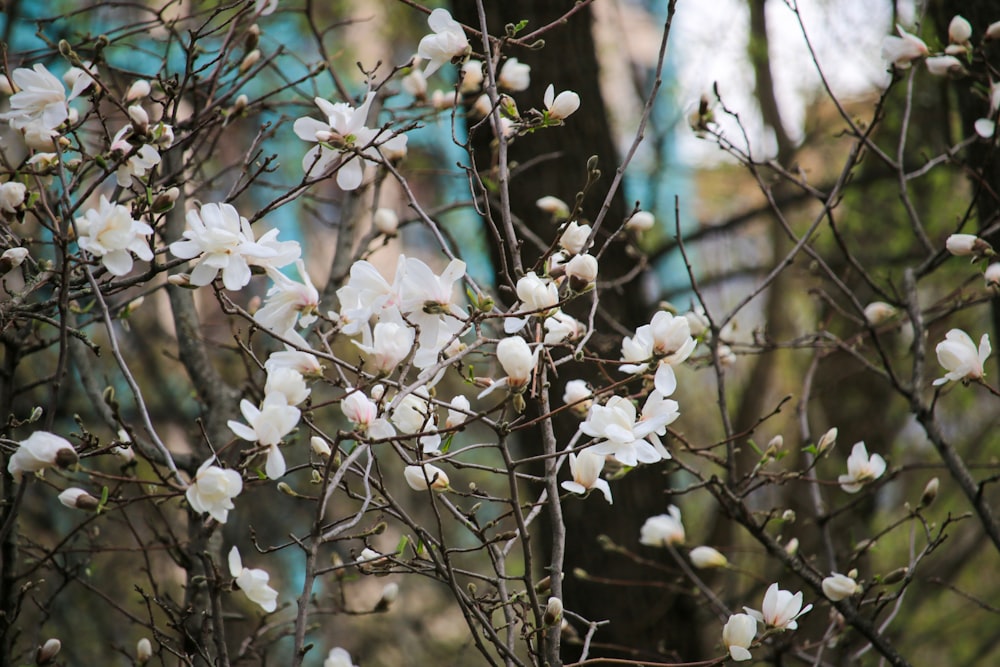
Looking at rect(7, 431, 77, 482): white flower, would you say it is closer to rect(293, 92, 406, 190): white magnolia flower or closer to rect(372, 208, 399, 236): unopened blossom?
rect(293, 92, 406, 190): white magnolia flower

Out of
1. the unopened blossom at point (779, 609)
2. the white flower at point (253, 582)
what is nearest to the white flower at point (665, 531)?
the unopened blossom at point (779, 609)

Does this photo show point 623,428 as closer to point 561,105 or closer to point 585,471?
point 585,471

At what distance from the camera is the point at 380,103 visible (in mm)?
2562

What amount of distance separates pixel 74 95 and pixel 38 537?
278cm

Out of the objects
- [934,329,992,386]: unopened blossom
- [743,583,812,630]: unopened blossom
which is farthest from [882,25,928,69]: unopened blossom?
[743,583,812,630]: unopened blossom

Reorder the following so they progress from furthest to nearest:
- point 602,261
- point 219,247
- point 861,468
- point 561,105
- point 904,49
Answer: point 602,261
point 904,49
point 861,468
point 561,105
point 219,247

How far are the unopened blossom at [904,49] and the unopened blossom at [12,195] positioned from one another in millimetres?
1806

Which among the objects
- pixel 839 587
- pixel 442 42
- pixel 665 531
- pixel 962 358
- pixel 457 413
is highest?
pixel 442 42

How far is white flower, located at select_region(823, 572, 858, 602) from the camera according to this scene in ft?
5.35

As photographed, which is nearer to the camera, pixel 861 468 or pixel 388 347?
pixel 388 347

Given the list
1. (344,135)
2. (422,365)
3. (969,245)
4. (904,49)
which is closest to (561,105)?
(344,135)

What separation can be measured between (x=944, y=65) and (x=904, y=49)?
120 mm

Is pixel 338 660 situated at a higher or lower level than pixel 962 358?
lower

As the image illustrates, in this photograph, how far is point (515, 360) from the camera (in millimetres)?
1166
